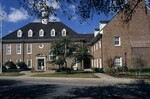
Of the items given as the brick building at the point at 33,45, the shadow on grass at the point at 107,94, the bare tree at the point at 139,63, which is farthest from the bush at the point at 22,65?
the shadow on grass at the point at 107,94

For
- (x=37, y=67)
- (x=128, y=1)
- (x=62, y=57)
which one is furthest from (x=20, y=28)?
(x=128, y=1)

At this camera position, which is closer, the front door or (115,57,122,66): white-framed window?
(115,57,122,66): white-framed window

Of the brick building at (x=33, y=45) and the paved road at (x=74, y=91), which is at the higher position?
the brick building at (x=33, y=45)

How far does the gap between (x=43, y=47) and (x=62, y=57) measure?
20.9m

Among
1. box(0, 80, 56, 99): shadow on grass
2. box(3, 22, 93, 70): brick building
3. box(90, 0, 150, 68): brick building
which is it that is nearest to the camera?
box(0, 80, 56, 99): shadow on grass

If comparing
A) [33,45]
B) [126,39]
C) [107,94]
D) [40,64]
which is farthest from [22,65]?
[107,94]

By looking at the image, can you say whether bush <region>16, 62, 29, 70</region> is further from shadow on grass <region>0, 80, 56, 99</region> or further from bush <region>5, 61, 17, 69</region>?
shadow on grass <region>0, 80, 56, 99</region>

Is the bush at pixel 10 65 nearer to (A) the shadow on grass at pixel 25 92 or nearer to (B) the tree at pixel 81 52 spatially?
(B) the tree at pixel 81 52

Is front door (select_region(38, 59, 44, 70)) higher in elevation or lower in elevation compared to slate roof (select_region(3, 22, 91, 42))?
lower

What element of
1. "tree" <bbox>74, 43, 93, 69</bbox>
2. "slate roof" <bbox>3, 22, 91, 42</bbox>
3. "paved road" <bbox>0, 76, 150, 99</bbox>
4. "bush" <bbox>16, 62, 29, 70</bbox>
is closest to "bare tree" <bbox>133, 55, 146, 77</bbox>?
"tree" <bbox>74, 43, 93, 69</bbox>

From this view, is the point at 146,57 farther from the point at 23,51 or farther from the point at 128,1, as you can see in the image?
the point at 128,1

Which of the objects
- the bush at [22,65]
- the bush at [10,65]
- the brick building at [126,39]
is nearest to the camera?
the brick building at [126,39]

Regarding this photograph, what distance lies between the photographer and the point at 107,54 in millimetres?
46062

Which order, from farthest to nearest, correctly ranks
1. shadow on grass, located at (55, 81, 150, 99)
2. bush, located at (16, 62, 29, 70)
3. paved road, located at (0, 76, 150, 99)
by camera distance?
bush, located at (16, 62, 29, 70) → paved road, located at (0, 76, 150, 99) → shadow on grass, located at (55, 81, 150, 99)
